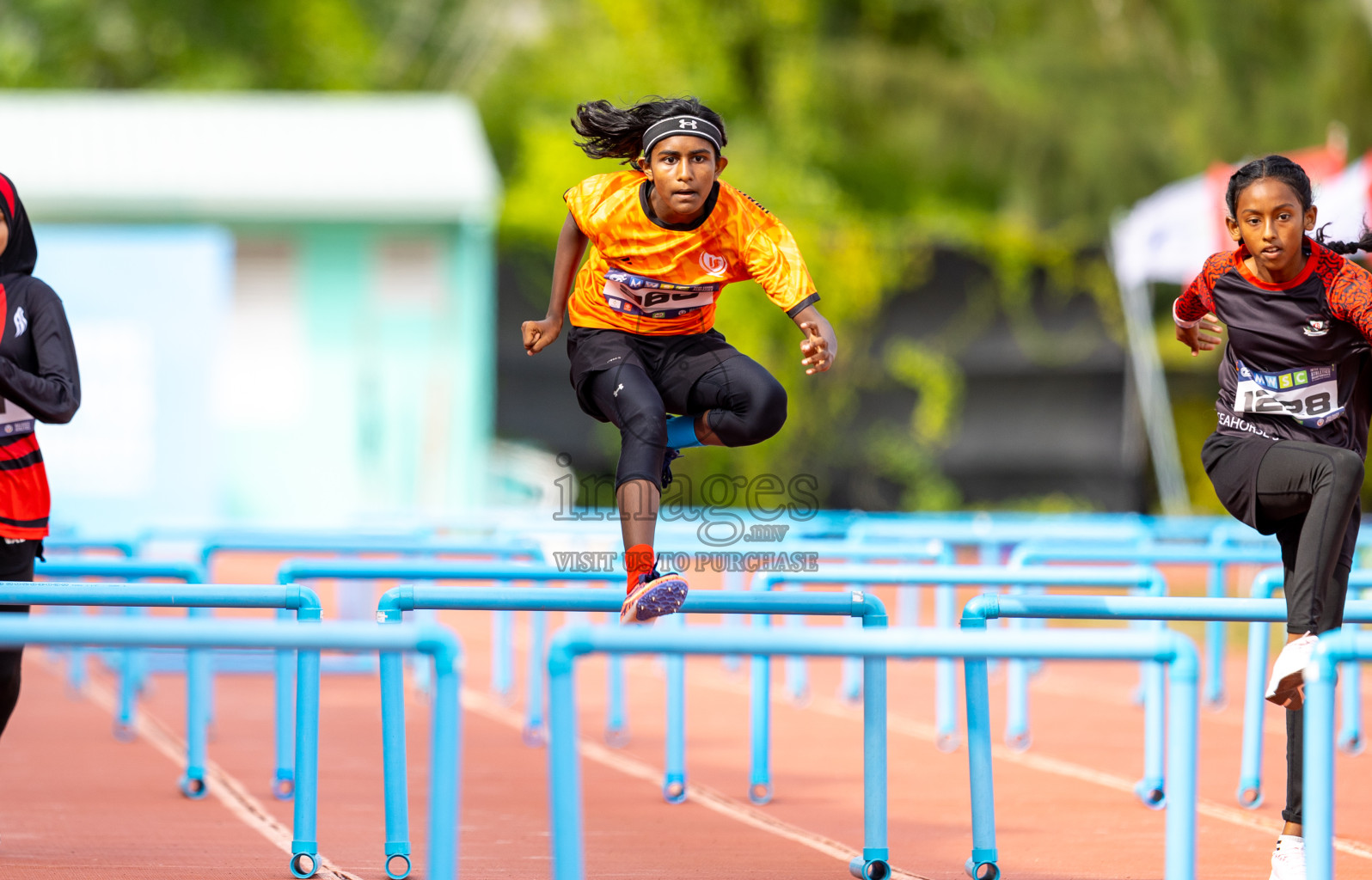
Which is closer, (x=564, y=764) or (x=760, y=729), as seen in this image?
(x=564, y=764)

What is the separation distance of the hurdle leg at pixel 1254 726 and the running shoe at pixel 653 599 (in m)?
2.47

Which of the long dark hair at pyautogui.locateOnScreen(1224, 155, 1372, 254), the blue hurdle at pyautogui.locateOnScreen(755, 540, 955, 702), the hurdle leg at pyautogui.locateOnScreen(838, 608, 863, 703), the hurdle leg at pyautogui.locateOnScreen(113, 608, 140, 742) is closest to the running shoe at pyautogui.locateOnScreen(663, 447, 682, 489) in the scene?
the blue hurdle at pyautogui.locateOnScreen(755, 540, 955, 702)

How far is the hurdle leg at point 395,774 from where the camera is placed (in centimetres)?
430

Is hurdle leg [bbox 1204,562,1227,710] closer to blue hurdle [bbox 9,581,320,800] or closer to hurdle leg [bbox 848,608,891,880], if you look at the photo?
hurdle leg [bbox 848,608,891,880]

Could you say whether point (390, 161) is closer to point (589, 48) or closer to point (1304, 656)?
point (589, 48)

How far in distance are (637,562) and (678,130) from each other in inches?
45.5

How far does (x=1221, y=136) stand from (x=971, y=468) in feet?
17.3

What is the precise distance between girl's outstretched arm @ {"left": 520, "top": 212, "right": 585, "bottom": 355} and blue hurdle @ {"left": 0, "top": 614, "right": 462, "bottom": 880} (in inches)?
59.7

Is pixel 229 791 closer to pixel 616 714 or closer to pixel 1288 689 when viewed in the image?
pixel 616 714

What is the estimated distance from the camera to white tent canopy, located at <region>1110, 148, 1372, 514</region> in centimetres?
1053

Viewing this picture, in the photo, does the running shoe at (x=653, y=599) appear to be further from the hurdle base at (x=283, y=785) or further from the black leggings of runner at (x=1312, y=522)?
the hurdle base at (x=283, y=785)

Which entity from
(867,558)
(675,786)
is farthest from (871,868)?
(867,558)

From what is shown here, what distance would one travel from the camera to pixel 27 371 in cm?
433

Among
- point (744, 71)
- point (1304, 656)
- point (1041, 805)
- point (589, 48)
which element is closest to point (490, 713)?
point (1041, 805)
